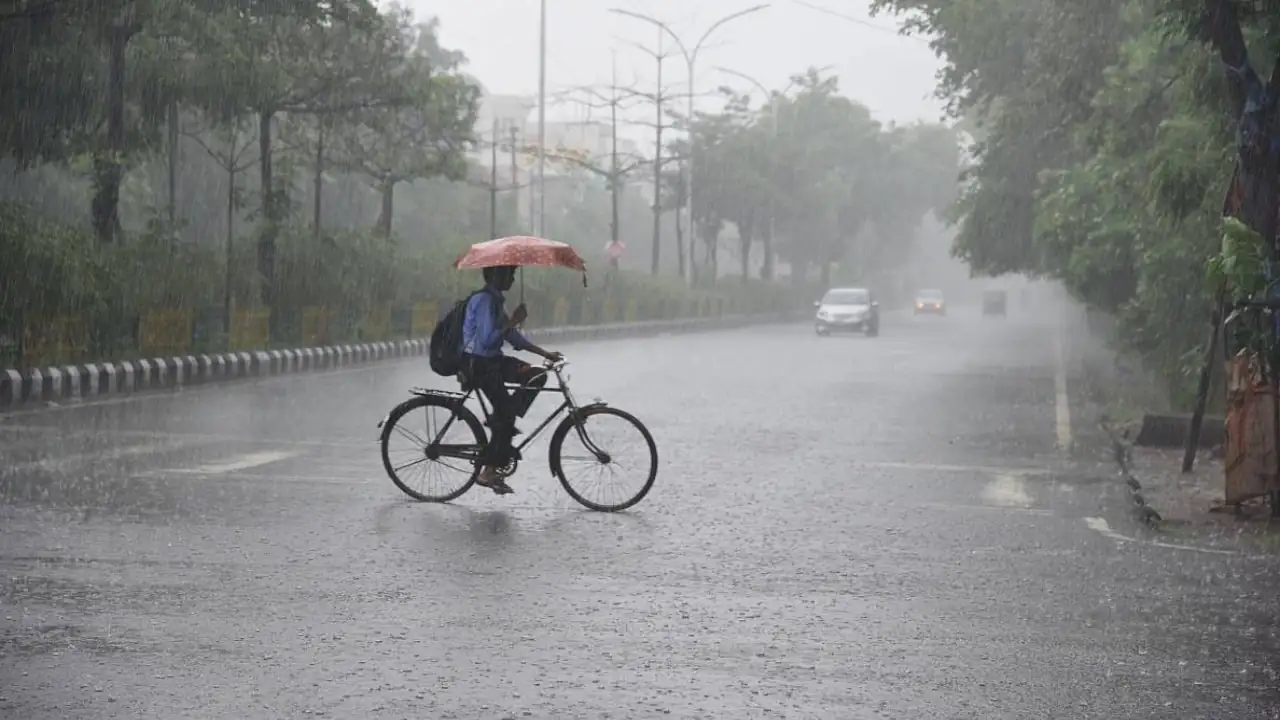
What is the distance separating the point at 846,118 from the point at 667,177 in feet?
70.6

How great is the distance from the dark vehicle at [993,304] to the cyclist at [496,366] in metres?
98.9

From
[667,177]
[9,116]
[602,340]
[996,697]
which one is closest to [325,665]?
[996,697]

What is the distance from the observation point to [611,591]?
8.66 meters

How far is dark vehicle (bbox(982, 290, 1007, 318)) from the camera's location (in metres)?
109

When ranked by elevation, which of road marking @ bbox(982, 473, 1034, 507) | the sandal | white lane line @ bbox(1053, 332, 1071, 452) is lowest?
white lane line @ bbox(1053, 332, 1071, 452)

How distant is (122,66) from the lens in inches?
1142

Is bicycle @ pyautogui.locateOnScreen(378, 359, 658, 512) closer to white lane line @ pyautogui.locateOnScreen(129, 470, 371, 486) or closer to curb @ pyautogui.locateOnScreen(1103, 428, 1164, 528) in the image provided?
white lane line @ pyautogui.locateOnScreen(129, 470, 371, 486)

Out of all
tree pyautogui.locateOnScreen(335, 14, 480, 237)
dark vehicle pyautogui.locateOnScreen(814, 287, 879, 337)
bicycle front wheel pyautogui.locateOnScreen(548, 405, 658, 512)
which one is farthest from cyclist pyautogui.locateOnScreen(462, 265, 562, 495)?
dark vehicle pyautogui.locateOnScreen(814, 287, 879, 337)

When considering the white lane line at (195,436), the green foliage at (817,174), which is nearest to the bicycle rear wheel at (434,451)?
the white lane line at (195,436)

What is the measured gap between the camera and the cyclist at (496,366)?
1201 centimetres

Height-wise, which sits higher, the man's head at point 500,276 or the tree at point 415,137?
the tree at point 415,137

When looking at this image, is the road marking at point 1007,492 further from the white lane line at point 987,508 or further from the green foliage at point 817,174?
the green foliage at point 817,174

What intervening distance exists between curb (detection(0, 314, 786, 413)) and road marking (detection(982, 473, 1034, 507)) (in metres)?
10.3

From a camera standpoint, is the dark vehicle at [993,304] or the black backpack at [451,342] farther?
the dark vehicle at [993,304]
